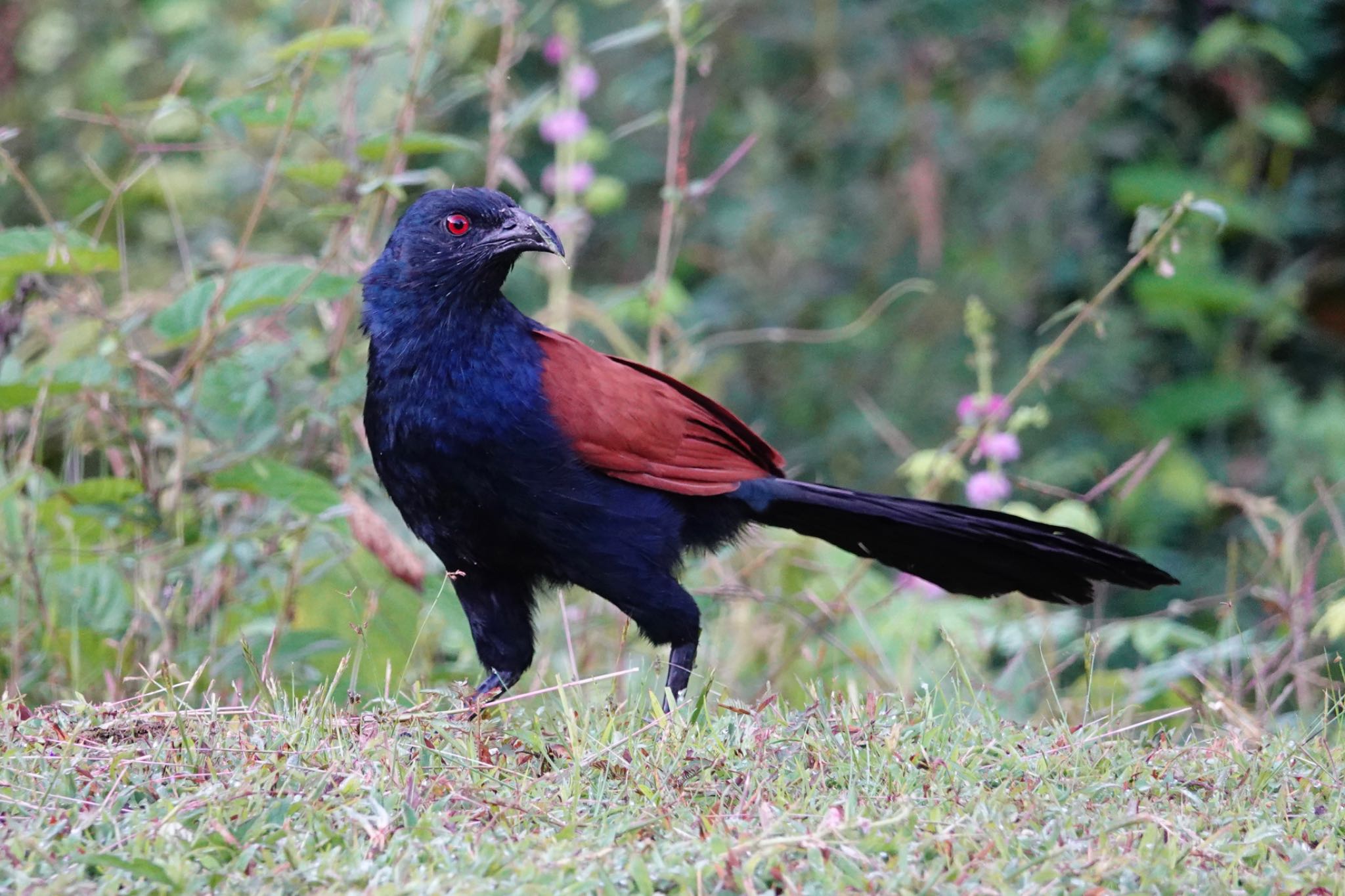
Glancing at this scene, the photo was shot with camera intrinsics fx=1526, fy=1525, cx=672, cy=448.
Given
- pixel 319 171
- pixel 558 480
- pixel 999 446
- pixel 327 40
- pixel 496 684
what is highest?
pixel 327 40

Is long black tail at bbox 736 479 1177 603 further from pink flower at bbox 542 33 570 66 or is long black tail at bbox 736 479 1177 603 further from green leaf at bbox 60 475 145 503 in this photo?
pink flower at bbox 542 33 570 66

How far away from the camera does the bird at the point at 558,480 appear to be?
2.86 metres

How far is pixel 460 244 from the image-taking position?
3.04 m

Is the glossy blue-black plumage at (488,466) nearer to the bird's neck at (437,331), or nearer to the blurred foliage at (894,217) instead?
the bird's neck at (437,331)

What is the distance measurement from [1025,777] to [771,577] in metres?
2.36

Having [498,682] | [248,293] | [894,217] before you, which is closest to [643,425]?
[498,682]

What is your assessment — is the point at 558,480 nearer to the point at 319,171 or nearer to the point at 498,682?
the point at 498,682

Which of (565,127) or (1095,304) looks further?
(565,127)

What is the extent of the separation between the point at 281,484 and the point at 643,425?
861mm

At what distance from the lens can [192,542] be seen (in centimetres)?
366

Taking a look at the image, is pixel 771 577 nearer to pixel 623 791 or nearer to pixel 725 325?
pixel 725 325

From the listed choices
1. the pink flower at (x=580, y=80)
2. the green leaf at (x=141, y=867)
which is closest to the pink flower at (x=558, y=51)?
the pink flower at (x=580, y=80)

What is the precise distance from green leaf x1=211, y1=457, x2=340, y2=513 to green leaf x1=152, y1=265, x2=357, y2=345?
334 millimetres

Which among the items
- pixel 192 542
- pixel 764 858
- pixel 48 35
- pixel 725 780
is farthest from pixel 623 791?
pixel 48 35
